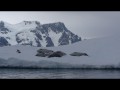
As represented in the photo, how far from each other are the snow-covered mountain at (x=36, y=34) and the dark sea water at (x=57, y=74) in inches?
13.7

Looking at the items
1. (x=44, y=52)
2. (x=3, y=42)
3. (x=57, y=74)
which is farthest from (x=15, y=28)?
(x=57, y=74)

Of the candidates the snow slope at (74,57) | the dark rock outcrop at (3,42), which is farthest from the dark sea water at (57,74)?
the dark rock outcrop at (3,42)

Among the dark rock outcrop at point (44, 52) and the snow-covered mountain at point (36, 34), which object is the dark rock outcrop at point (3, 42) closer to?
the snow-covered mountain at point (36, 34)

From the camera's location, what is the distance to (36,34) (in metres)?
5.47

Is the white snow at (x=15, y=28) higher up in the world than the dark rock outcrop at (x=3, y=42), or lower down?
higher up

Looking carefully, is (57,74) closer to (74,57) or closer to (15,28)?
(74,57)

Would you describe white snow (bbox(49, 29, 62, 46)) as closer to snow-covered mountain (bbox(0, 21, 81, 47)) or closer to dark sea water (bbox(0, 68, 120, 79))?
snow-covered mountain (bbox(0, 21, 81, 47))

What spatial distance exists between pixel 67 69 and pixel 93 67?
333 millimetres

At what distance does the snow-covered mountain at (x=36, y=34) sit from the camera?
543 cm

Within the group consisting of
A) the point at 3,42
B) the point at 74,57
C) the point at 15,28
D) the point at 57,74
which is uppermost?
the point at 15,28

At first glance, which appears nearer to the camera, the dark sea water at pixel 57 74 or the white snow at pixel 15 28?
the dark sea water at pixel 57 74

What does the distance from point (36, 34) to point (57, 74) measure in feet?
1.92
